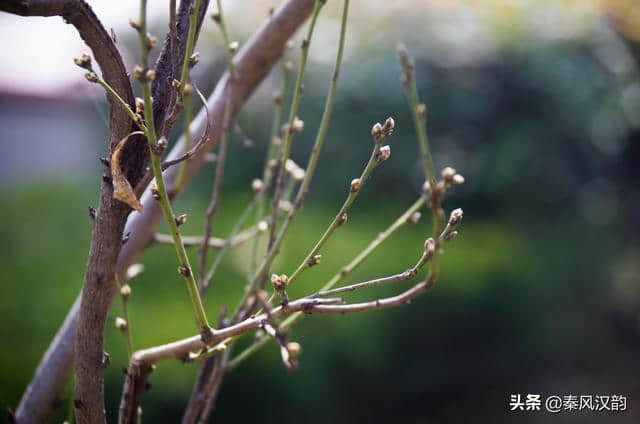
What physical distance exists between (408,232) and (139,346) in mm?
1993

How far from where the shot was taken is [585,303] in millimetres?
4348

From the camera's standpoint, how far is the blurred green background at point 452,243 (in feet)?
8.88

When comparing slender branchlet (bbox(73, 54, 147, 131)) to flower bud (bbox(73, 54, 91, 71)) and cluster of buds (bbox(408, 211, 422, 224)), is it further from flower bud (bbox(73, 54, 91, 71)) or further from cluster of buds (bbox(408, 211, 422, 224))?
cluster of buds (bbox(408, 211, 422, 224))

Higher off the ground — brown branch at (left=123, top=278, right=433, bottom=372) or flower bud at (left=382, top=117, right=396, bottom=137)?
flower bud at (left=382, top=117, right=396, bottom=137)

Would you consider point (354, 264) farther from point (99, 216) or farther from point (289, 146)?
point (99, 216)

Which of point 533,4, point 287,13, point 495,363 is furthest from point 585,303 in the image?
point 287,13

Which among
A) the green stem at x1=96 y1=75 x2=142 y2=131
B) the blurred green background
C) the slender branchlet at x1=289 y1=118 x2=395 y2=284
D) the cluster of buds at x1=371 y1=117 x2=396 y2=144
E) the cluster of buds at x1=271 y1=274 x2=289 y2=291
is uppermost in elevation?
the green stem at x1=96 y1=75 x2=142 y2=131

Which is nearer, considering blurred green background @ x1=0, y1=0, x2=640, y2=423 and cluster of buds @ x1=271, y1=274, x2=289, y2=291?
cluster of buds @ x1=271, y1=274, x2=289, y2=291

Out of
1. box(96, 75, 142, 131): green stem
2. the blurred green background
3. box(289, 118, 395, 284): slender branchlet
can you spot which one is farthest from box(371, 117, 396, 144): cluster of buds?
the blurred green background

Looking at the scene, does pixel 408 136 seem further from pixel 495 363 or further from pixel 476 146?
pixel 495 363

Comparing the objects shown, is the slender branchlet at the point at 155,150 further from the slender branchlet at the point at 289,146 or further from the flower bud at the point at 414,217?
the flower bud at the point at 414,217

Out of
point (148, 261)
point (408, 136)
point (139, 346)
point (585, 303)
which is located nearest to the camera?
point (139, 346)

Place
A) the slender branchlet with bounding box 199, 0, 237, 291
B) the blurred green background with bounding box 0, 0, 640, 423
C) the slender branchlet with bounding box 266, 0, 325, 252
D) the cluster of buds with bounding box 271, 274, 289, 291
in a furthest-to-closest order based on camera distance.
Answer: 1. the blurred green background with bounding box 0, 0, 640, 423
2. the slender branchlet with bounding box 199, 0, 237, 291
3. the slender branchlet with bounding box 266, 0, 325, 252
4. the cluster of buds with bounding box 271, 274, 289, 291

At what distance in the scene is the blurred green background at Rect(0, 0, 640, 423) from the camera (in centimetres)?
271
